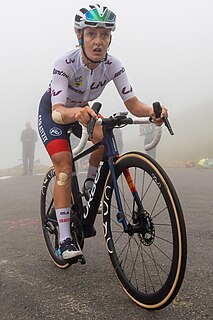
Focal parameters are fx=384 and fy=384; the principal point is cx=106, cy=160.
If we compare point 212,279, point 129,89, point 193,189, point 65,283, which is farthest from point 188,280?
point 193,189

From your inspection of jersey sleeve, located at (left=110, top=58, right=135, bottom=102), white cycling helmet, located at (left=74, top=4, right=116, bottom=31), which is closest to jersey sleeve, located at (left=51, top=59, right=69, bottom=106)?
white cycling helmet, located at (left=74, top=4, right=116, bottom=31)

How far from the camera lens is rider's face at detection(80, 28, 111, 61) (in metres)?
3.18

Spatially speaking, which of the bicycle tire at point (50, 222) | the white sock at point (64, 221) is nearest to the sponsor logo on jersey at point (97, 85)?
the bicycle tire at point (50, 222)

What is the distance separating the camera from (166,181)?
Answer: 244 centimetres

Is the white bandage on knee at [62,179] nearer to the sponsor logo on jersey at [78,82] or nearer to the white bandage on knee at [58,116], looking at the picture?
the white bandage on knee at [58,116]

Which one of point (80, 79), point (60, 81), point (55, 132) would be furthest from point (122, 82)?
point (55, 132)

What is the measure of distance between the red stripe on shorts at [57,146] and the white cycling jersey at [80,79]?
1.10 feet

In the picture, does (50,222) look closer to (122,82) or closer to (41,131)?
(41,131)

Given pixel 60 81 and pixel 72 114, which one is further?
pixel 60 81

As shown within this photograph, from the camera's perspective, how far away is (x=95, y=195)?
3176 millimetres

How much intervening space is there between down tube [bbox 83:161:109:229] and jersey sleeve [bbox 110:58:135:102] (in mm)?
876

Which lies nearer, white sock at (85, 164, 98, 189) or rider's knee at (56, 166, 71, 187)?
rider's knee at (56, 166, 71, 187)

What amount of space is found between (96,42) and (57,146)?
3.06ft

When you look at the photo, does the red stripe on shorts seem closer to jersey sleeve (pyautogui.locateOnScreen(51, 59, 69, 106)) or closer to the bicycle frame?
the bicycle frame
